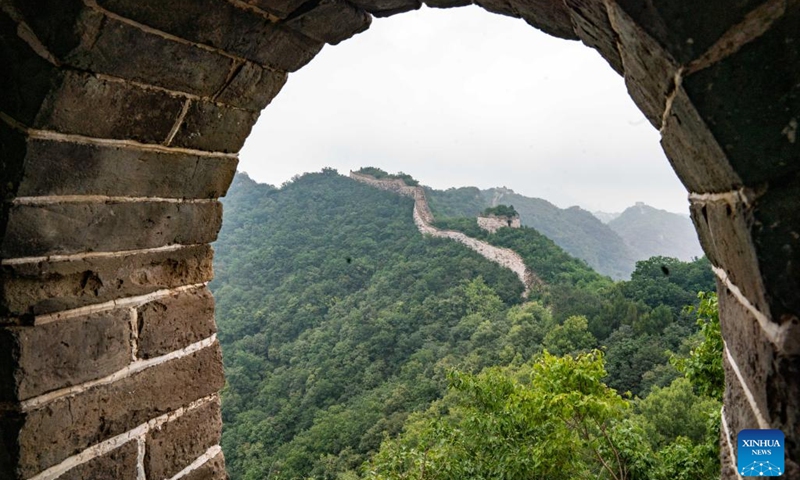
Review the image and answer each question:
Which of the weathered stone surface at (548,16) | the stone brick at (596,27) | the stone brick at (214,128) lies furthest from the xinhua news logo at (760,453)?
the stone brick at (214,128)

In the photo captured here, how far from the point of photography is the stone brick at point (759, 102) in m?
0.59

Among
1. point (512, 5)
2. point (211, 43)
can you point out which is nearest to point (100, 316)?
point (211, 43)

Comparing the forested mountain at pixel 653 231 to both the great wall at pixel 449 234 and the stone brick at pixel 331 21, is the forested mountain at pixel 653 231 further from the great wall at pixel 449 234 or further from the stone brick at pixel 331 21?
the stone brick at pixel 331 21

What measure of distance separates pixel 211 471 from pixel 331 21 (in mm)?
1311

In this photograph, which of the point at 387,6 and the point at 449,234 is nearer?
the point at 387,6

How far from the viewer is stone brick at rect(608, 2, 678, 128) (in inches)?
25.8

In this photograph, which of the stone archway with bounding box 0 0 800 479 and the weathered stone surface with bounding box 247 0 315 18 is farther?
the weathered stone surface with bounding box 247 0 315 18

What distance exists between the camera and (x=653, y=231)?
93.9 m

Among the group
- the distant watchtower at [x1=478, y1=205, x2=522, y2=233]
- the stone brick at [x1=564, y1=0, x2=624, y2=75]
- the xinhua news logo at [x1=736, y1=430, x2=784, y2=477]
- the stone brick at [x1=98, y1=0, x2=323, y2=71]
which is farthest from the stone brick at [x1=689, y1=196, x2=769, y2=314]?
the distant watchtower at [x1=478, y1=205, x2=522, y2=233]

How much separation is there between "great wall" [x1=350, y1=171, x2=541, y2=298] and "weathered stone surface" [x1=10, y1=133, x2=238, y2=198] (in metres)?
25.8

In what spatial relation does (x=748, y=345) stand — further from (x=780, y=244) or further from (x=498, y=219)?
(x=498, y=219)

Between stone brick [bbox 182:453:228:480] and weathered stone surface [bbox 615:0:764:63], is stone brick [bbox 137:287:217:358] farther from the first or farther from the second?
weathered stone surface [bbox 615:0:764:63]

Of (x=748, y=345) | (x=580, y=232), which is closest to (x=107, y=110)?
(x=748, y=345)

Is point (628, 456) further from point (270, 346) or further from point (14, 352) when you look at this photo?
point (270, 346)
